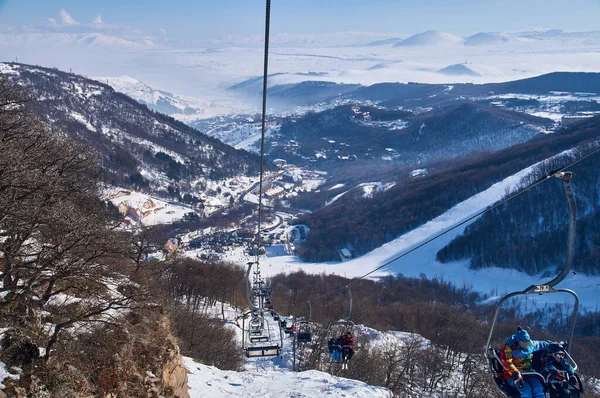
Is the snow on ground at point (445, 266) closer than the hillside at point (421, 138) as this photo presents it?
Yes

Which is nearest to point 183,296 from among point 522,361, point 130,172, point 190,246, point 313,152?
point 522,361

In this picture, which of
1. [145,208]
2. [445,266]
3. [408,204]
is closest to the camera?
[445,266]

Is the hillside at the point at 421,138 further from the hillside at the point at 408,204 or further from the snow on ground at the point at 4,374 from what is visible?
the snow on ground at the point at 4,374

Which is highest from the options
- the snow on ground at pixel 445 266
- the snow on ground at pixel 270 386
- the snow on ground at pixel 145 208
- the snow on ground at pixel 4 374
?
the snow on ground at pixel 4 374

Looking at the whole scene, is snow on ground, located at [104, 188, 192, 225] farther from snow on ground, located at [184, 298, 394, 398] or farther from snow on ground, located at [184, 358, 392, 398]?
snow on ground, located at [184, 358, 392, 398]

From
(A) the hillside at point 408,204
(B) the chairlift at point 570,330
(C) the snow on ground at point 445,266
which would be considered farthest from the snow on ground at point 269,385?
(A) the hillside at point 408,204

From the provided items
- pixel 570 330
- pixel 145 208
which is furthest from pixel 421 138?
pixel 570 330

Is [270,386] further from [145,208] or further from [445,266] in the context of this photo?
[145,208]

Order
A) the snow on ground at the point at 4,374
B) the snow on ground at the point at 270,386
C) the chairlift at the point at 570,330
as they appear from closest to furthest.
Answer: the chairlift at the point at 570,330
the snow on ground at the point at 4,374
the snow on ground at the point at 270,386

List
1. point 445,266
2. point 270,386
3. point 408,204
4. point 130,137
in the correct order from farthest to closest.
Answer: point 130,137 < point 408,204 < point 445,266 < point 270,386
